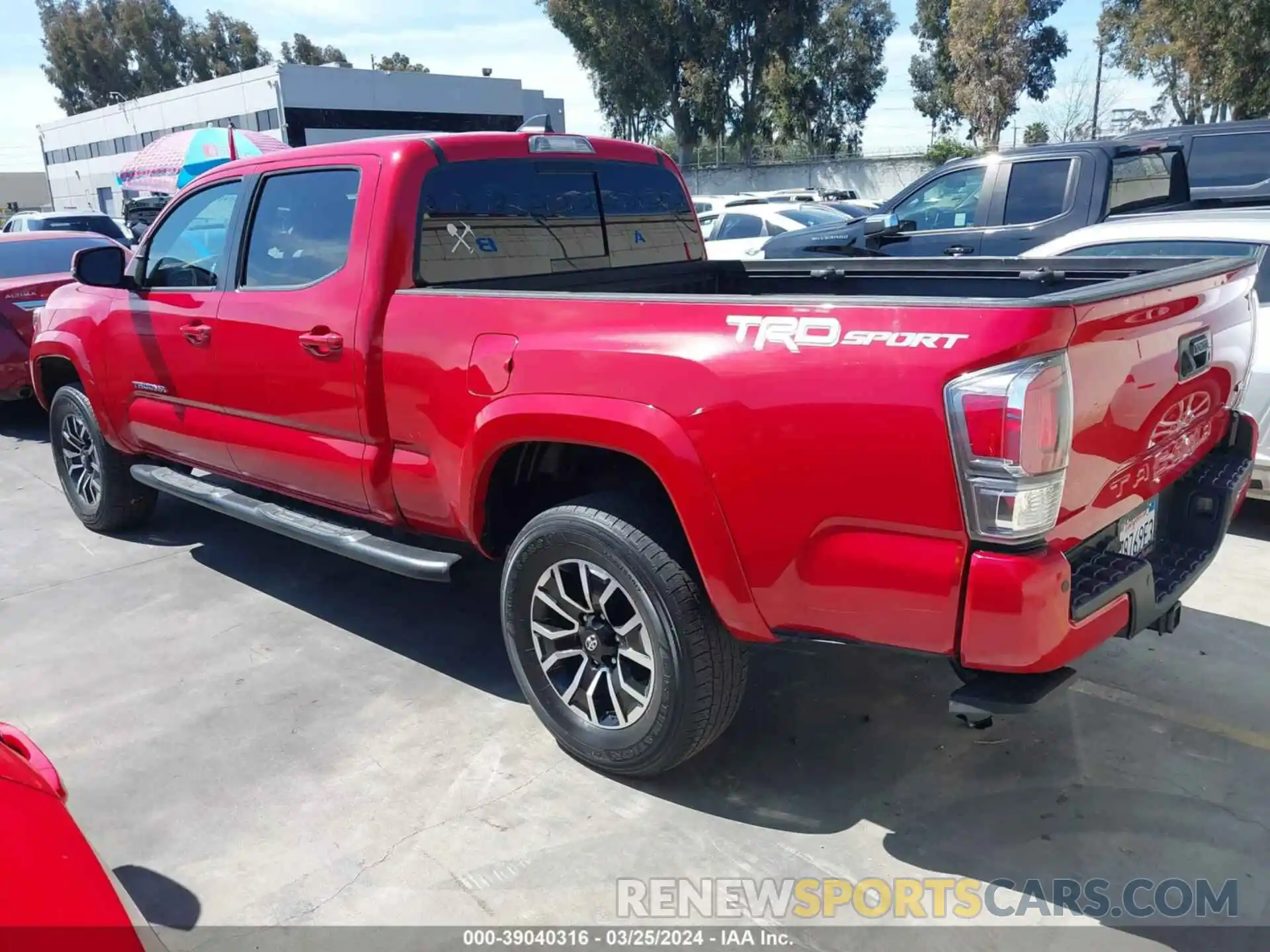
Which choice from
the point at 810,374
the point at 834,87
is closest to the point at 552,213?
the point at 810,374

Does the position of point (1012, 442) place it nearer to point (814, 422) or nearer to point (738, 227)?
point (814, 422)

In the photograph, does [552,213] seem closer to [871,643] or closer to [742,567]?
[742,567]

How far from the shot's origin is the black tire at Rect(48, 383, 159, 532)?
18.4ft

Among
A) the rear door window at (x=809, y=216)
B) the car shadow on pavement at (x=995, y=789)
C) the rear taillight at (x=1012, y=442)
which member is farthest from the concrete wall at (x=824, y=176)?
the rear taillight at (x=1012, y=442)

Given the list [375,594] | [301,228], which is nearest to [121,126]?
[375,594]

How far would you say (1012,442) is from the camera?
224 cm

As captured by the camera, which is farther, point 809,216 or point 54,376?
point 809,216

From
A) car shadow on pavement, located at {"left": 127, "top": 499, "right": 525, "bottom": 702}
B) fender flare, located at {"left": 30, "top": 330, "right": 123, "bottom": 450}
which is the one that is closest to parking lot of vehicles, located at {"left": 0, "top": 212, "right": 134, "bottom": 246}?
fender flare, located at {"left": 30, "top": 330, "right": 123, "bottom": 450}

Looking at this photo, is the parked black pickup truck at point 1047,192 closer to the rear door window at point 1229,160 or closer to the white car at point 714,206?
the rear door window at point 1229,160

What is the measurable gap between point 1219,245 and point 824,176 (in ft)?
105

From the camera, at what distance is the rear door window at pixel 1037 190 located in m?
7.71

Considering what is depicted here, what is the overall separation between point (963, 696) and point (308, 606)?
3.28 m

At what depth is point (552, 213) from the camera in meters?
4.15

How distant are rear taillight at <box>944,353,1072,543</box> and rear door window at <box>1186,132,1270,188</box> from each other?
8154 mm
